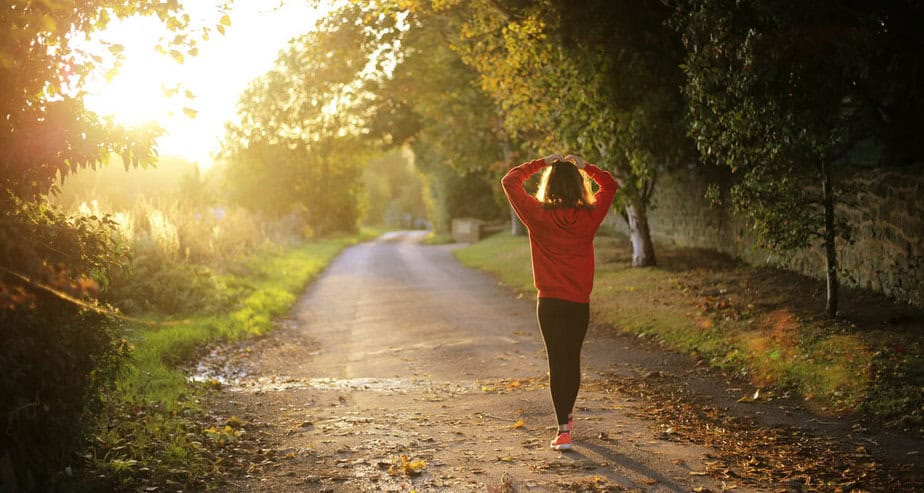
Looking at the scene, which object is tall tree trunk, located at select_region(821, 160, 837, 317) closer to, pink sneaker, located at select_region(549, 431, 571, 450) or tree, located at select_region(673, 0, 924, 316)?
tree, located at select_region(673, 0, 924, 316)

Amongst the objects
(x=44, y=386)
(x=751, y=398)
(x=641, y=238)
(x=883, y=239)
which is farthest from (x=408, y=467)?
(x=641, y=238)

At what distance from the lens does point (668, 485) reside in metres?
5.48

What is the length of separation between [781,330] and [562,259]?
563cm

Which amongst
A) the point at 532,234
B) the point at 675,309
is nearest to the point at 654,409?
the point at 532,234

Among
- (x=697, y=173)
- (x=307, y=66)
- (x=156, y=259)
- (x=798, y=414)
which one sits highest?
(x=307, y=66)

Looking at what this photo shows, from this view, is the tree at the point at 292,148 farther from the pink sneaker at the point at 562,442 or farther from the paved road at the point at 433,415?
the pink sneaker at the point at 562,442

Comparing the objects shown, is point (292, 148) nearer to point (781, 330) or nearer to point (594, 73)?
point (594, 73)

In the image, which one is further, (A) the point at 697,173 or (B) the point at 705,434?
(A) the point at 697,173

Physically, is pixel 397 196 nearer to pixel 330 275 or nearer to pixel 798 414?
pixel 330 275

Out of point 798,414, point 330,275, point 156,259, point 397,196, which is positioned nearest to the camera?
point 798,414

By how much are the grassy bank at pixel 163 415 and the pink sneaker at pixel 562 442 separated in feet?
8.42

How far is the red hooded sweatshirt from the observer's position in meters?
6.43

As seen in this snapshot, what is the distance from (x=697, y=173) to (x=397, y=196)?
10754cm

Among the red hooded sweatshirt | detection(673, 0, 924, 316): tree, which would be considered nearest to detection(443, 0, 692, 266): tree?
detection(673, 0, 924, 316): tree
